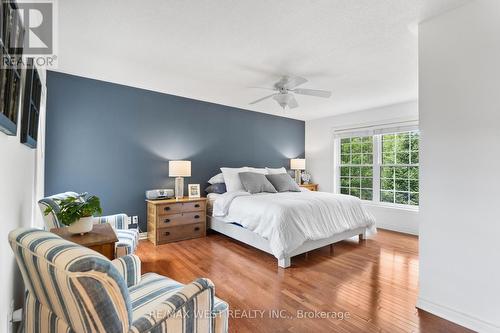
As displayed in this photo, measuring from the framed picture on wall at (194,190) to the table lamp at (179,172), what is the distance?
7.1 inches

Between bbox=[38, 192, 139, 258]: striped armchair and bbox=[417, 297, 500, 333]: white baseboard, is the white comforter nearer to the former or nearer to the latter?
bbox=[417, 297, 500, 333]: white baseboard

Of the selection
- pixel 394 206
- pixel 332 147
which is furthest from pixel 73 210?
pixel 332 147

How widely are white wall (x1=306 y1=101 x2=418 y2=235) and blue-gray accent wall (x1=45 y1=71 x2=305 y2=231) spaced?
1838 millimetres

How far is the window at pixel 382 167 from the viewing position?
177 inches

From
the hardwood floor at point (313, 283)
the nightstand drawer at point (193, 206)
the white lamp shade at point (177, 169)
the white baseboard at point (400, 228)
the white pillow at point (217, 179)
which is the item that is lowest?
the hardwood floor at point (313, 283)

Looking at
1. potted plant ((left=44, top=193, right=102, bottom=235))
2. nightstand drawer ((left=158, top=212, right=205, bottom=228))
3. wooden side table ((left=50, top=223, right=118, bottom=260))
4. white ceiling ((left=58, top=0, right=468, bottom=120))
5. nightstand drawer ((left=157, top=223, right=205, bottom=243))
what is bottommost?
nightstand drawer ((left=157, top=223, right=205, bottom=243))

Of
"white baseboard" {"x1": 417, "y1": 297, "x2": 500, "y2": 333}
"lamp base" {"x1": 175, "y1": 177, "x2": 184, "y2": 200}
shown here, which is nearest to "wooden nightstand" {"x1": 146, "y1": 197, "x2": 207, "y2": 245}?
"lamp base" {"x1": 175, "y1": 177, "x2": 184, "y2": 200}

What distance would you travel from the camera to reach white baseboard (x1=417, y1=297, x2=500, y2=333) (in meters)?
1.69

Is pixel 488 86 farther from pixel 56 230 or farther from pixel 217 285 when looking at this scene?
pixel 56 230

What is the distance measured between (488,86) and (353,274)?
2078 mm

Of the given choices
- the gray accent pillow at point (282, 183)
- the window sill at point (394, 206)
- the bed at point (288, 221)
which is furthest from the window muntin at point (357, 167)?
the gray accent pillow at point (282, 183)

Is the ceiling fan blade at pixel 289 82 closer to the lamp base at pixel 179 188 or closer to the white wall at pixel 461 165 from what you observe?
the white wall at pixel 461 165

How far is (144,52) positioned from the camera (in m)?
2.64

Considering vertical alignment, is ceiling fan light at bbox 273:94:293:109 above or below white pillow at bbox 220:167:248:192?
above
